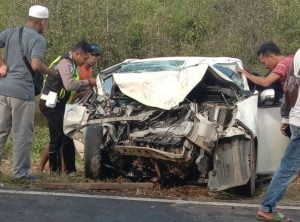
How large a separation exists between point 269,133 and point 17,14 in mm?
16075

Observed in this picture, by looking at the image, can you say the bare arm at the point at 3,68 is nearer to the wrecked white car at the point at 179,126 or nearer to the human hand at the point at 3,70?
the human hand at the point at 3,70

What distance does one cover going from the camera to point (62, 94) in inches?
290

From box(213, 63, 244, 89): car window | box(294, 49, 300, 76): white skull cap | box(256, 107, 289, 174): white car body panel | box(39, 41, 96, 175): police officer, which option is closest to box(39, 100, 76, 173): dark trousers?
box(39, 41, 96, 175): police officer

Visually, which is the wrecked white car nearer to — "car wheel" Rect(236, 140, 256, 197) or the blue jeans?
"car wheel" Rect(236, 140, 256, 197)

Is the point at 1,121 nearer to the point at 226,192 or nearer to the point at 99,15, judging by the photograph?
the point at 226,192

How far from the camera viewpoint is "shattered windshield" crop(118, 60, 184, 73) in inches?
270

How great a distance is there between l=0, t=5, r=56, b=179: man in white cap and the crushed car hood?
2.91 feet

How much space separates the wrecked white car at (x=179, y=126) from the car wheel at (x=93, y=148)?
0.03 feet

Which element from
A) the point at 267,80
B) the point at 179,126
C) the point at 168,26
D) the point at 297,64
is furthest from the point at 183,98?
the point at 168,26

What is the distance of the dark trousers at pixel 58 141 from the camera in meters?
7.39

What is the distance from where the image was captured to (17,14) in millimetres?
21281

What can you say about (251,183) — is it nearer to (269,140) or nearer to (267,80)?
(269,140)

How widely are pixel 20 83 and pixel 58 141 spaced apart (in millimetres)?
1393

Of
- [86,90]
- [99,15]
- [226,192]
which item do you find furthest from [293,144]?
[99,15]
